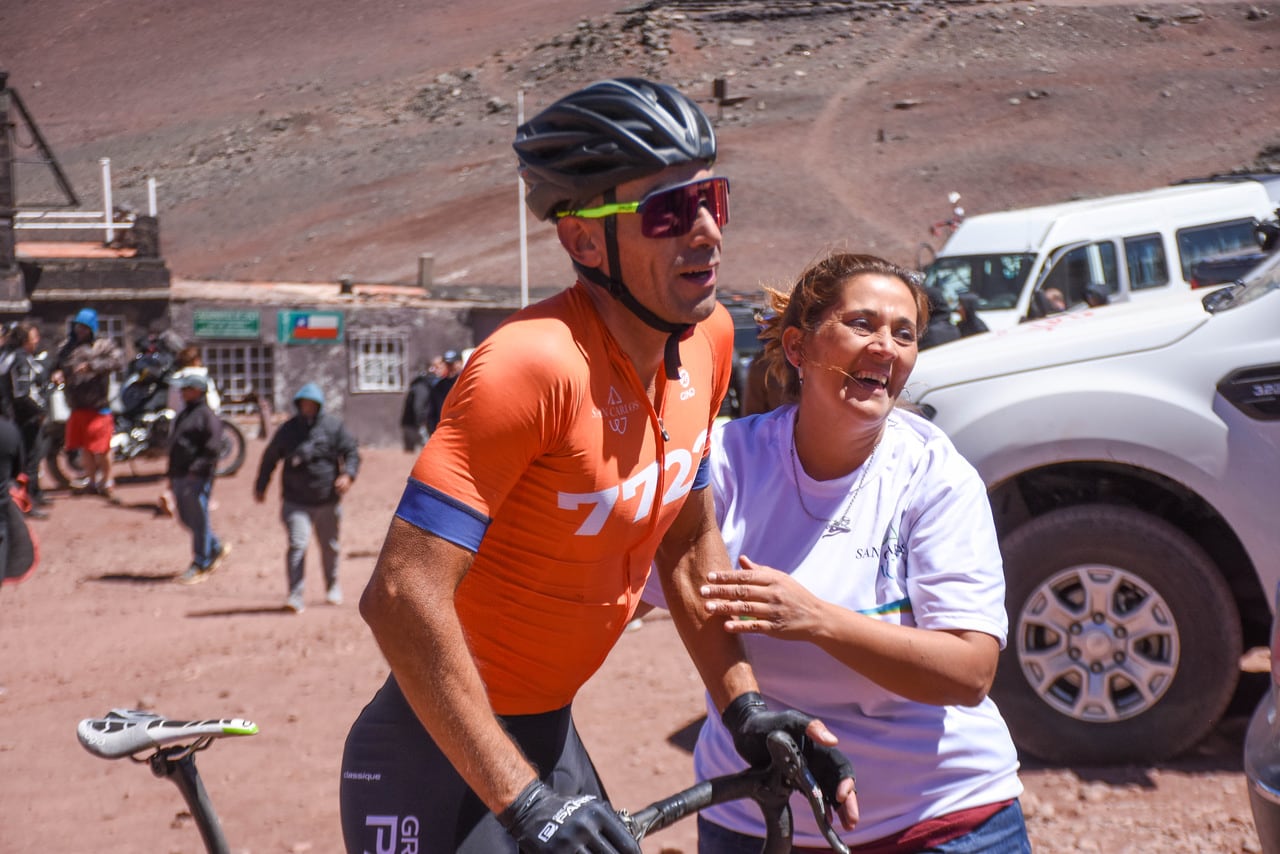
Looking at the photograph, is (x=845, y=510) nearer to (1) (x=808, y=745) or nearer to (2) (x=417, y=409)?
(1) (x=808, y=745)

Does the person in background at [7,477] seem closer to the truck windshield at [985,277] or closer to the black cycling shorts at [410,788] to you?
the black cycling shorts at [410,788]

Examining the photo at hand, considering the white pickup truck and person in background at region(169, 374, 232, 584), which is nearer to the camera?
the white pickup truck

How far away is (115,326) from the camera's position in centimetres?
2286

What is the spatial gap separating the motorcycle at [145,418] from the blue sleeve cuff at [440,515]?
15.1 m

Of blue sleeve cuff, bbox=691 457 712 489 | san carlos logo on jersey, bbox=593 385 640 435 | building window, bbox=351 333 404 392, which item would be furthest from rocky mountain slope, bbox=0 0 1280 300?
san carlos logo on jersey, bbox=593 385 640 435

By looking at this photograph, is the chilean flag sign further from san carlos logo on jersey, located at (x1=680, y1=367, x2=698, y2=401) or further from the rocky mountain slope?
san carlos logo on jersey, located at (x1=680, y1=367, x2=698, y2=401)

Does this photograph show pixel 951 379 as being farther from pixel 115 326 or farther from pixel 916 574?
pixel 115 326

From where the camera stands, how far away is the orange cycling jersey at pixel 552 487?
189 centimetres

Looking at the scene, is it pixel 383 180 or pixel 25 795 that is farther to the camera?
pixel 383 180

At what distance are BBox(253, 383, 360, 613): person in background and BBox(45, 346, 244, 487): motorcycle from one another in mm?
6303

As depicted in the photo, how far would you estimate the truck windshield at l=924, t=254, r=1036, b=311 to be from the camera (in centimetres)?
1627

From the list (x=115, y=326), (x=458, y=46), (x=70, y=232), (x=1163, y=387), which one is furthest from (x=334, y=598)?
(x=458, y=46)

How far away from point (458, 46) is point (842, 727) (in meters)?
63.2

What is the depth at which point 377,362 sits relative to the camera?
25812 mm
